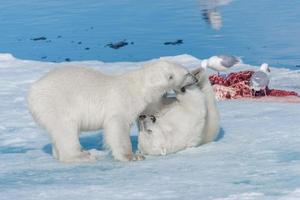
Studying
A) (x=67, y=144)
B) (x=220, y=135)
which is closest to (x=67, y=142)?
(x=67, y=144)

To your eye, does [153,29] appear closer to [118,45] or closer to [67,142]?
[118,45]

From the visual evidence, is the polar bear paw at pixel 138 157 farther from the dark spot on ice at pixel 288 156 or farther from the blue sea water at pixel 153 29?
the blue sea water at pixel 153 29

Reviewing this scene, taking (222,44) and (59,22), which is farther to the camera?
(59,22)

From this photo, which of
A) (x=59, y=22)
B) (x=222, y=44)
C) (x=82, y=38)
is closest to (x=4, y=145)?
(x=222, y=44)

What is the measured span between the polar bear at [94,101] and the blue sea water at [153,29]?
5576 millimetres

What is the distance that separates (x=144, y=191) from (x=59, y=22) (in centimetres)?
1054

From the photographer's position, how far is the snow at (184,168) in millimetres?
3850

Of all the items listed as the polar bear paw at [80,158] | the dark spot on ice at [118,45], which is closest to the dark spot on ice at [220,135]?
the polar bear paw at [80,158]

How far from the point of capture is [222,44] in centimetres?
1162

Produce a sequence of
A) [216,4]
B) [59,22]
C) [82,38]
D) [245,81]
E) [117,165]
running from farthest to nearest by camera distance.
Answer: [216,4] → [59,22] → [82,38] → [245,81] → [117,165]

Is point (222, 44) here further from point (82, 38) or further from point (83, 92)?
point (83, 92)

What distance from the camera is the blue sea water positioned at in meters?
11.3

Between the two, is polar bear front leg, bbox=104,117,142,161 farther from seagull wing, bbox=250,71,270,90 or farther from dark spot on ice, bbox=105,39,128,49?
dark spot on ice, bbox=105,39,128,49

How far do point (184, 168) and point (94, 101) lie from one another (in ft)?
2.38
